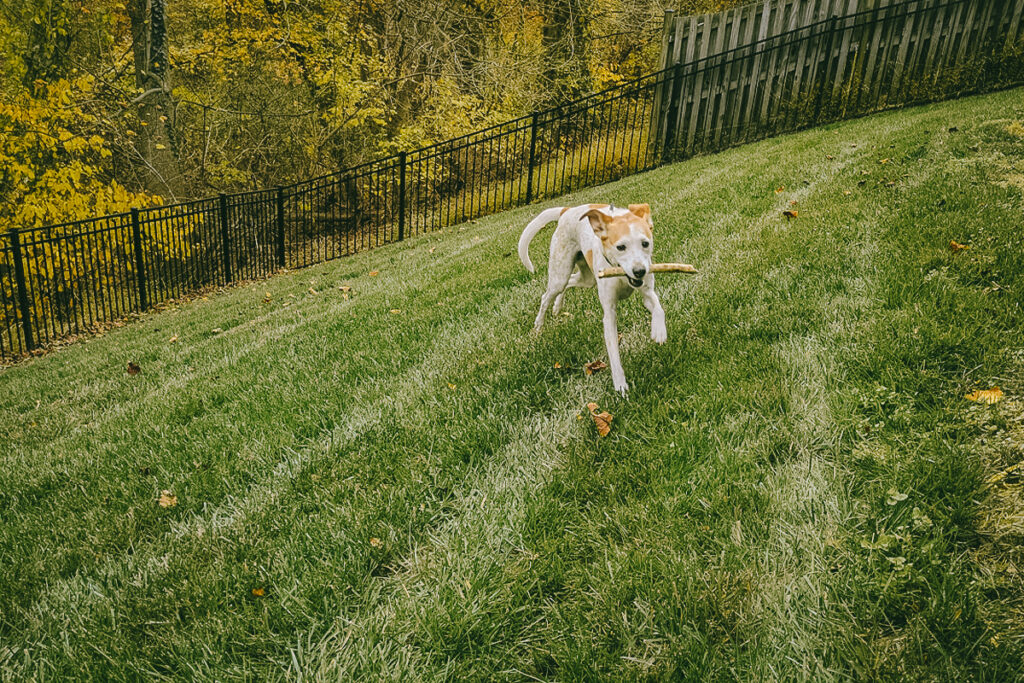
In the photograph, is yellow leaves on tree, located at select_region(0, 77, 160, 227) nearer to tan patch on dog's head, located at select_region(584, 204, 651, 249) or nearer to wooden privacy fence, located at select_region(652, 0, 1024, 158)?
wooden privacy fence, located at select_region(652, 0, 1024, 158)

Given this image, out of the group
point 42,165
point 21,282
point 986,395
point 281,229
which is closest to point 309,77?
point 281,229

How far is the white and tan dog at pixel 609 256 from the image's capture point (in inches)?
92.2

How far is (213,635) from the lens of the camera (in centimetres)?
177

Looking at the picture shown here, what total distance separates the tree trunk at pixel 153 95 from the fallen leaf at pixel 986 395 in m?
14.1

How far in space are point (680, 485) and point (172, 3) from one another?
20.6m

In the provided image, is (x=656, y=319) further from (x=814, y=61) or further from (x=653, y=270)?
(x=814, y=61)

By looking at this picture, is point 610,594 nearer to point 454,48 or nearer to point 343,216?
point 343,216

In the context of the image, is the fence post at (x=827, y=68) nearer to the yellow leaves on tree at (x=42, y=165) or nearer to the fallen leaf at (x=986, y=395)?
the fallen leaf at (x=986, y=395)

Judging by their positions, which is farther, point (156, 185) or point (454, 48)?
point (454, 48)

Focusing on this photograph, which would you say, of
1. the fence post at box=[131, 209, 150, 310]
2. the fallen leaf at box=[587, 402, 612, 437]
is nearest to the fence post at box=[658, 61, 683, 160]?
the fallen leaf at box=[587, 402, 612, 437]

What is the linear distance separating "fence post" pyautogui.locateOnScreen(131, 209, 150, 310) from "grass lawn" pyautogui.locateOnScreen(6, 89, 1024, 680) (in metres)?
6.05

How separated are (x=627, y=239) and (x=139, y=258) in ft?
32.1

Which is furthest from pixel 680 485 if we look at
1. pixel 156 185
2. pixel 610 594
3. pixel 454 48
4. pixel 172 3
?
pixel 172 3

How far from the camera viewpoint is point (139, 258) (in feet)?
30.9
